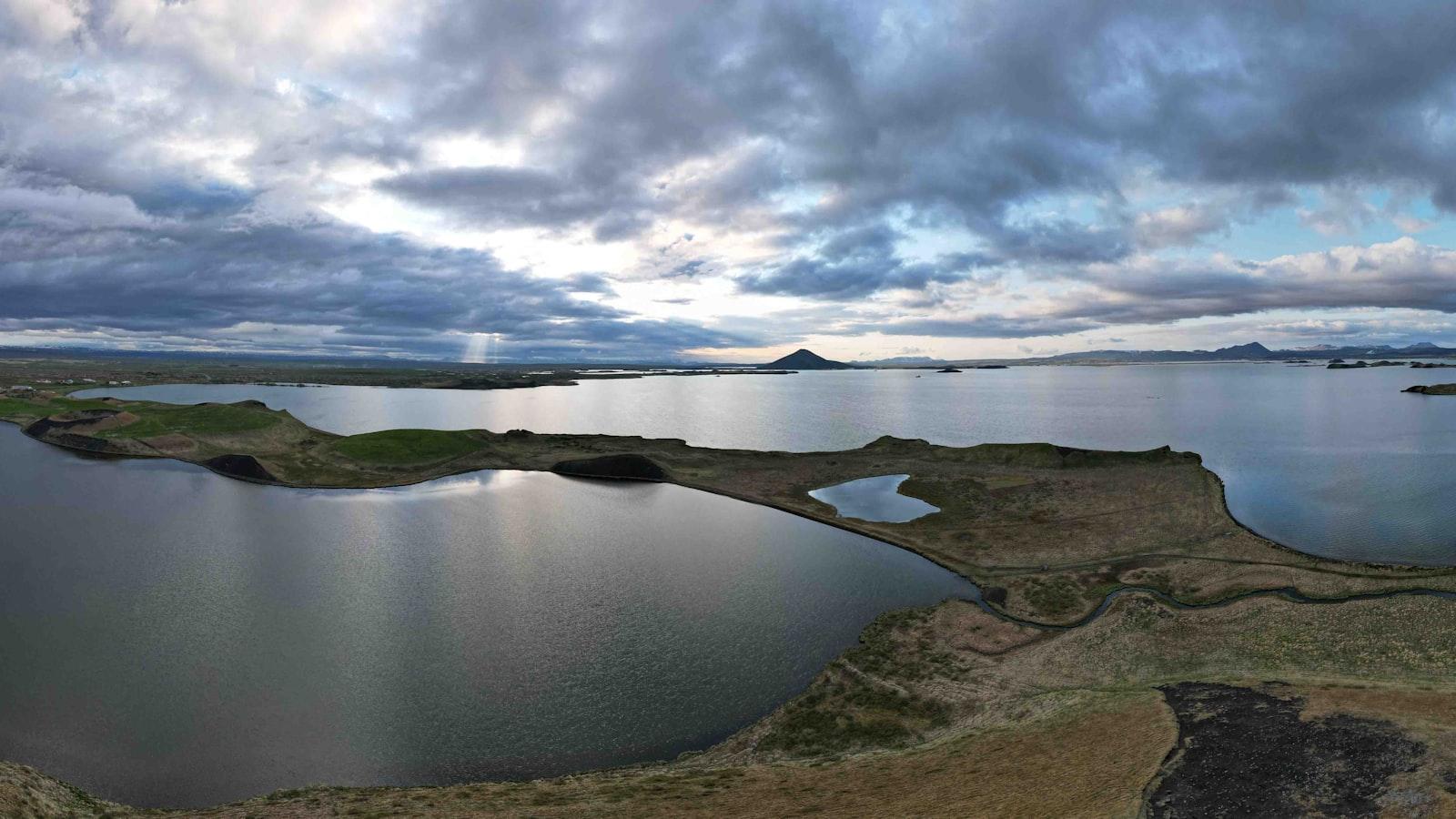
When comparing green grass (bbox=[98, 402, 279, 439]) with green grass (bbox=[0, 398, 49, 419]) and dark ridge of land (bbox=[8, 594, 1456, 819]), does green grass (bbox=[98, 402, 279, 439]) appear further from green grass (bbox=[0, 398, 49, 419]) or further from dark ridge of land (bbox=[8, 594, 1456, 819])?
dark ridge of land (bbox=[8, 594, 1456, 819])

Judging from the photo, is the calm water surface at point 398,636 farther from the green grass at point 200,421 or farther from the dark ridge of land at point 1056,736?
the green grass at point 200,421

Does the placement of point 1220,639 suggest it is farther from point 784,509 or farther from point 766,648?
point 784,509

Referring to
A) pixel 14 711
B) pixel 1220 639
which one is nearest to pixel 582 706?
pixel 14 711

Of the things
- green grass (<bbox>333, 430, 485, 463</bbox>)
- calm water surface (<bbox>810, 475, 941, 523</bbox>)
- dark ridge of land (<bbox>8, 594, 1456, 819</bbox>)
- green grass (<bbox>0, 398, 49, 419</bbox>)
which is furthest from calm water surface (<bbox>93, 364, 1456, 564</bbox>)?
green grass (<bbox>0, 398, 49, 419</bbox>)

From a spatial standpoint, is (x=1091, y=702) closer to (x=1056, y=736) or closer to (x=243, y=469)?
(x=1056, y=736)

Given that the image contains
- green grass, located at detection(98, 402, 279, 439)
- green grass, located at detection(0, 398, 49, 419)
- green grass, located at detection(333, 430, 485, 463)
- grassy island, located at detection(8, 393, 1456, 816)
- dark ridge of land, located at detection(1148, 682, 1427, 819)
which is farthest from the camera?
green grass, located at detection(0, 398, 49, 419)

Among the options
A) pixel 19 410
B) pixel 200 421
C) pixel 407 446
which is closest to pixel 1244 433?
pixel 407 446
